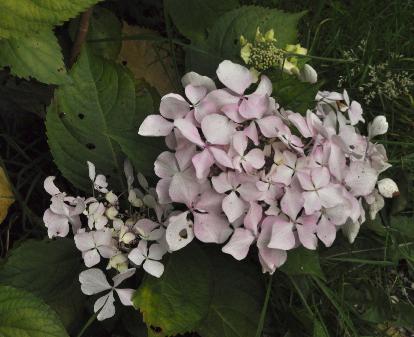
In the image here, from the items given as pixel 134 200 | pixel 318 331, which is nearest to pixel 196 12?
pixel 134 200

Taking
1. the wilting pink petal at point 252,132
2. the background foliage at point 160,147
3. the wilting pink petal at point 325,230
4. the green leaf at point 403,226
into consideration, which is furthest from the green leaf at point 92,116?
the green leaf at point 403,226

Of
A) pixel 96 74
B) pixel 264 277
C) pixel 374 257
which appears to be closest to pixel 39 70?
pixel 96 74

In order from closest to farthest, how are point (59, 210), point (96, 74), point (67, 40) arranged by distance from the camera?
point (59, 210) < point (96, 74) < point (67, 40)

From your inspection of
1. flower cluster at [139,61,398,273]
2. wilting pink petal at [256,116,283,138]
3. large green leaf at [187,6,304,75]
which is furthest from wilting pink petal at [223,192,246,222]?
large green leaf at [187,6,304,75]

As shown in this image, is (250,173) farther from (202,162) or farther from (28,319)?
(28,319)

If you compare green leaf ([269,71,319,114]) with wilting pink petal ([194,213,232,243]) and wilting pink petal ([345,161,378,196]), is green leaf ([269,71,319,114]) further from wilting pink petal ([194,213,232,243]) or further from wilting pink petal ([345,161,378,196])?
wilting pink petal ([194,213,232,243])

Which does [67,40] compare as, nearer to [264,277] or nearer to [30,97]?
[30,97]

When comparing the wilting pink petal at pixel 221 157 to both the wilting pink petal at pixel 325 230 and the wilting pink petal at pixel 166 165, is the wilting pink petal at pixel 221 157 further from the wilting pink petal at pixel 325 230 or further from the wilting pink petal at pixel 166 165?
the wilting pink petal at pixel 325 230
